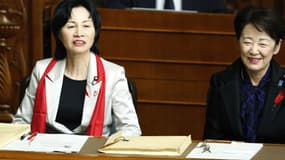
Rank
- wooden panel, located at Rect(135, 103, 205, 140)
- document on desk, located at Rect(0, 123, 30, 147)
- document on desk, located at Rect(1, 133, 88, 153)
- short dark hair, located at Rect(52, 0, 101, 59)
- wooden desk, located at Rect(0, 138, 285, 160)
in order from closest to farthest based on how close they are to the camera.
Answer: wooden desk, located at Rect(0, 138, 285, 160), document on desk, located at Rect(1, 133, 88, 153), document on desk, located at Rect(0, 123, 30, 147), short dark hair, located at Rect(52, 0, 101, 59), wooden panel, located at Rect(135, 103, 205, 140)

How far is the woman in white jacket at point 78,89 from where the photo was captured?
3.55 metres

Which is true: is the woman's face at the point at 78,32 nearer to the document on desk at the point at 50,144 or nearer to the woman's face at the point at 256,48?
the document on desk at the point at 50,144

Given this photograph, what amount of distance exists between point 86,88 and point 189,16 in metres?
1.28

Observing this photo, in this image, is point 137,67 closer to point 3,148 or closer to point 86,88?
point 86,88

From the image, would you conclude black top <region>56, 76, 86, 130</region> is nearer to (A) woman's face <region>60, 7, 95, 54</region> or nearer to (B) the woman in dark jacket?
(A) woman's face <region>60, 7, 95, 54</region>

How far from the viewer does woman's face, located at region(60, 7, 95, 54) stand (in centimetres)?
359

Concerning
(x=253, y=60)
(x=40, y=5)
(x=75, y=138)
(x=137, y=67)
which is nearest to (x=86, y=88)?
(x=75, y=138)

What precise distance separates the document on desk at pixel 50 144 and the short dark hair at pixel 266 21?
1.00 metres

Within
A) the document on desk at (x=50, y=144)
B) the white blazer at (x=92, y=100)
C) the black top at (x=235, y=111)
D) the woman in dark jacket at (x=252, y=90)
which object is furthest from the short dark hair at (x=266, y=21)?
the document on desk at (x=50, y=144)

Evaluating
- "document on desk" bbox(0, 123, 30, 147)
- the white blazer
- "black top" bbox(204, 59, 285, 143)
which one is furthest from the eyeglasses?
"document on desk" bbox(0, 123, 30, 147)

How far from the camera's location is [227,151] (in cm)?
284

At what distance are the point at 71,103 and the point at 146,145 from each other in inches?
33.0

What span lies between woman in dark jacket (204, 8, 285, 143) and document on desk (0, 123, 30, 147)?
91 cm

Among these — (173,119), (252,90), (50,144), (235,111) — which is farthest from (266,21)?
(173,119)
